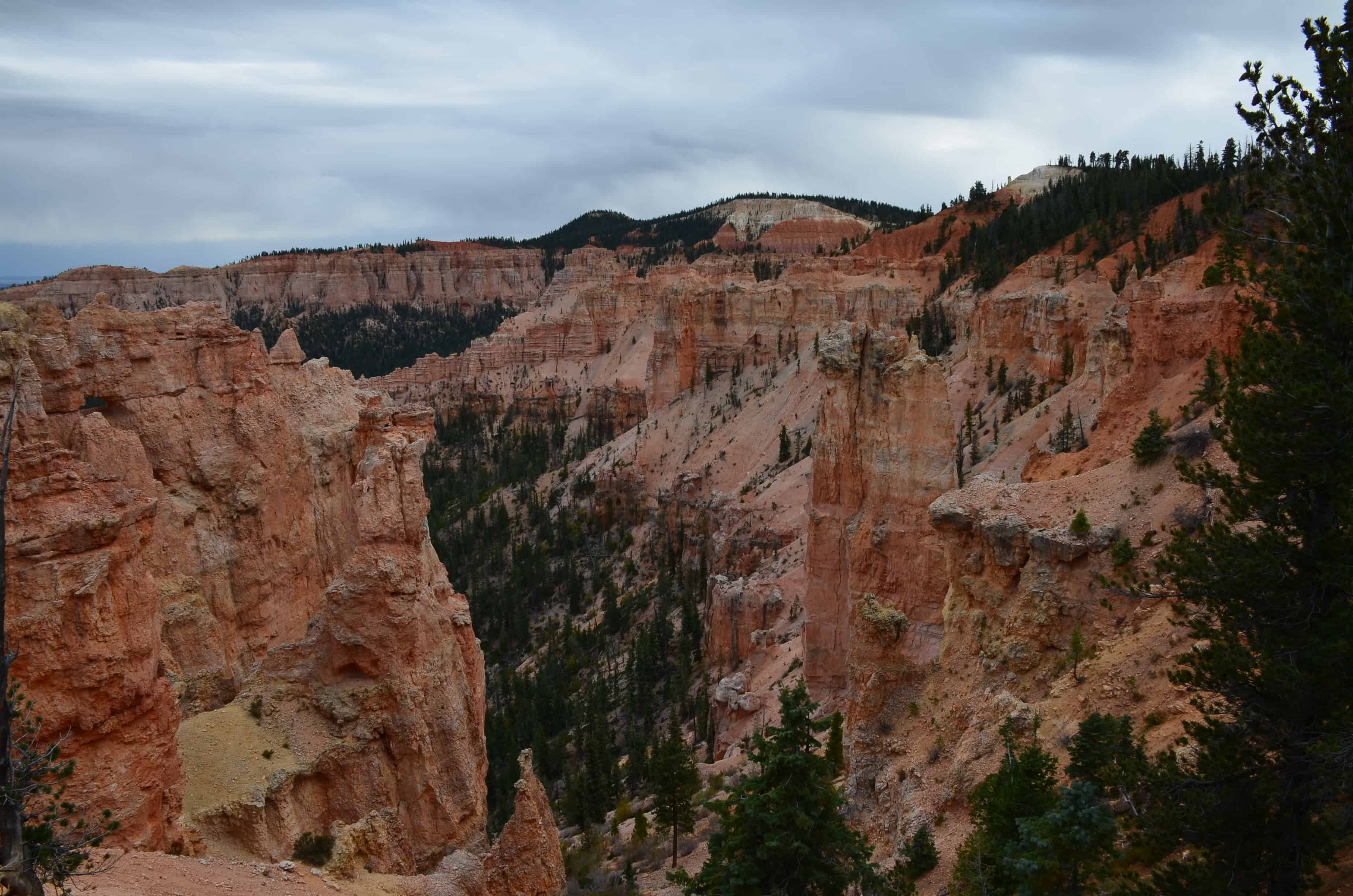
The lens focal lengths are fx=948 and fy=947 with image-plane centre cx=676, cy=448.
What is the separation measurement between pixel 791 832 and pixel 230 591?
15.9m

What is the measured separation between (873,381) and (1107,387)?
8584 millimetres

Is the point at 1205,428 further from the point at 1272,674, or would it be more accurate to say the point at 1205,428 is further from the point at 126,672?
the point at 126,672

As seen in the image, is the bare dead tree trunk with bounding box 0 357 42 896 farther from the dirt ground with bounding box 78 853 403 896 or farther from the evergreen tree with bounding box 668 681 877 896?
the evergreen tree with bounding box 668 681 877 896

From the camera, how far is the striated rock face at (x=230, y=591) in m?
13.0

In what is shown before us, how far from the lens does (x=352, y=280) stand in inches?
6673

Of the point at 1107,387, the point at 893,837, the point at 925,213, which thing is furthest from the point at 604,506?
the point at 925,213

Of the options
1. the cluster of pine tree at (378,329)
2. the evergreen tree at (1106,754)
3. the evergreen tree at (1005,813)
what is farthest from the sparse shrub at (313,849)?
the cluster of pine tree at (378,329)

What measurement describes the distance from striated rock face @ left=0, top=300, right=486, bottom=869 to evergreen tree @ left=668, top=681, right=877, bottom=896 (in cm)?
751

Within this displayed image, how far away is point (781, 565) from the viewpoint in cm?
4534

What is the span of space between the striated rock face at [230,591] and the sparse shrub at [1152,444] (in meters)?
14.0

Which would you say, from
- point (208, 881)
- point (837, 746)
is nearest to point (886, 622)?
point (837, 746)

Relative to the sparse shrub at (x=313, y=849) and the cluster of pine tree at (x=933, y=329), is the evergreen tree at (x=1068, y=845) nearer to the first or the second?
the sparse shrub at (x=313, y=849)

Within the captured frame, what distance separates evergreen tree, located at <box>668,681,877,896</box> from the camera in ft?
39.9

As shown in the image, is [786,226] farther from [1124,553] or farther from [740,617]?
[1124,553]
